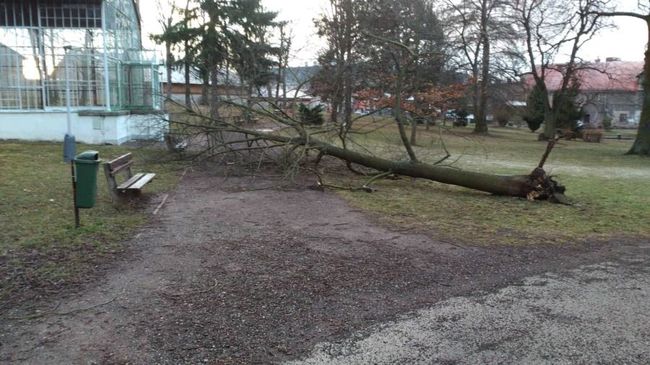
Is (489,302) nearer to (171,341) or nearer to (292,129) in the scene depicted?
(171,341)

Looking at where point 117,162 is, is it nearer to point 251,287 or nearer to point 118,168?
point 118,168

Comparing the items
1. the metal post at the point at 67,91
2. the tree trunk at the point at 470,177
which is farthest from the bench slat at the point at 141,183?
the metal post at the point at 67,91

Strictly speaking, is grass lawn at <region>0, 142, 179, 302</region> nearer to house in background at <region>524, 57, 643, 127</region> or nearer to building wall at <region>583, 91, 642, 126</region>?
house in background at <region>524, 57, 643, 127</region>

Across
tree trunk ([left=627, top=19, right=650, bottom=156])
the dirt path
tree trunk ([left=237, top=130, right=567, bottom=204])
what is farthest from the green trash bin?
tree trunk ([left=627, top=19, right=650, bottom=156])

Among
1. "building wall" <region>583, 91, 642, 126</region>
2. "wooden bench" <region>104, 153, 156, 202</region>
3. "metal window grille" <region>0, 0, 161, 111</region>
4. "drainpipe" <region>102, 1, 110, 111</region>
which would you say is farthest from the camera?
"building wall" <region>583, 91, 642, 126</region>

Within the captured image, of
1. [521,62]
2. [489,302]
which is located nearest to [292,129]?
[489,302]

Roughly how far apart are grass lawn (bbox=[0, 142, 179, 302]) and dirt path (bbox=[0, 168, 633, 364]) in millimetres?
373

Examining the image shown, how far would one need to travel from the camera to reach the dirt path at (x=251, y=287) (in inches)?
143

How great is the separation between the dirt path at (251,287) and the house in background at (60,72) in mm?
10969

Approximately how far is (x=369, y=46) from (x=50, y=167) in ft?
46.4

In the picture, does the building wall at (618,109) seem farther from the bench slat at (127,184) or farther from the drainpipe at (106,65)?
the bench slat at (127,184)

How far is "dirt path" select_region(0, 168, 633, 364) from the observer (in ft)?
11.9

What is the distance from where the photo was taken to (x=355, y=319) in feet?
13.6

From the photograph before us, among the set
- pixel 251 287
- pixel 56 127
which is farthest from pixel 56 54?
pixel 251 287
